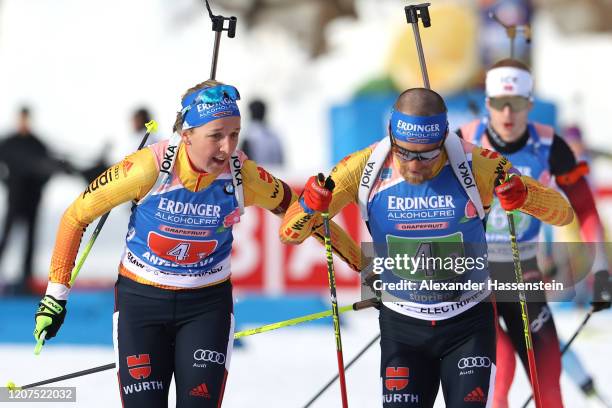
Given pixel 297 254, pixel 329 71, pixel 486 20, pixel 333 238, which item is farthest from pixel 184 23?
pixel 333 238

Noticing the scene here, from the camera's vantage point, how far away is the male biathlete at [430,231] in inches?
209

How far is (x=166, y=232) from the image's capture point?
5516 millimetres

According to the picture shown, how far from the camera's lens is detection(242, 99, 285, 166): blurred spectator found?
13.1 m

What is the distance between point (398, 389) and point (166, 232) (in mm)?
1263

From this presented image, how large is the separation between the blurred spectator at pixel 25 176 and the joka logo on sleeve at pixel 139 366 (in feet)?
25.2

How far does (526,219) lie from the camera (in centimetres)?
697

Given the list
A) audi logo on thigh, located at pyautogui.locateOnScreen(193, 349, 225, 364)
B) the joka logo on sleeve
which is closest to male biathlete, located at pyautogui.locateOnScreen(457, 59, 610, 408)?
audi logo on thigh, located at pyautogui.locateOnScreen(193, 349, 225, 364)

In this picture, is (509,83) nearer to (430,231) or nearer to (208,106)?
(430,231)

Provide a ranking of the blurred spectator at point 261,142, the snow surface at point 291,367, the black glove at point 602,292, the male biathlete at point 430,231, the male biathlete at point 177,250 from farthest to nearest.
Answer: the blurred spectator at point 261,142, the snow surface at point 291,367, the black glove at point 602,292, the male biathlete at point 177,250, the male biathlete at point 430,231

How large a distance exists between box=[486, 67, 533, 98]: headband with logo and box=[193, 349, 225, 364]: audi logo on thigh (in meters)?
2.55

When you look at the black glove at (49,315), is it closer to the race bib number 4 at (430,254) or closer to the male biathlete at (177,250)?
the male biathlete at (177,250)

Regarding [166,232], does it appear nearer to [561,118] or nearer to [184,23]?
[561,118]

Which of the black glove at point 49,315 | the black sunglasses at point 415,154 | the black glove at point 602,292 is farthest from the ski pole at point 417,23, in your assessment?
the black glove at point 49,315
